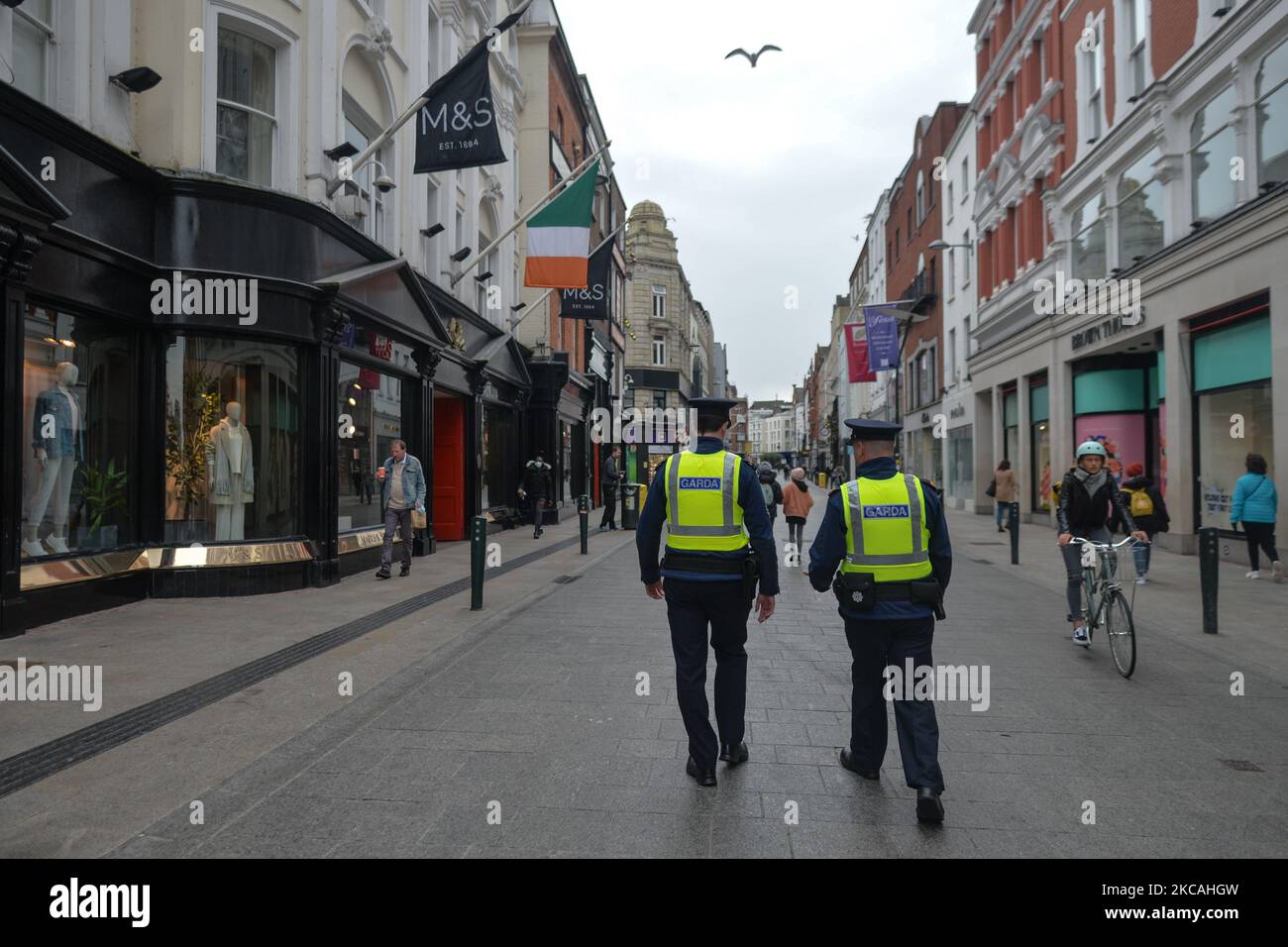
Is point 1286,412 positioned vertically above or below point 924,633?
above

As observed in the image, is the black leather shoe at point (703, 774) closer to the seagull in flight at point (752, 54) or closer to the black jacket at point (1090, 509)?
the black jacket at point (1090, 509)

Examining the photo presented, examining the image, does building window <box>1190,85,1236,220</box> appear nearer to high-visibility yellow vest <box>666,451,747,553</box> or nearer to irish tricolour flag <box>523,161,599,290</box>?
irish tricolour flag <box>523,161,599,290</box>

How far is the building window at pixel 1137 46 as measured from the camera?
16.5 metres

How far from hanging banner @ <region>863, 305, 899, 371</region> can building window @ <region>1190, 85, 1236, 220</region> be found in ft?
48.3

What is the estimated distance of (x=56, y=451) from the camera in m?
8.32

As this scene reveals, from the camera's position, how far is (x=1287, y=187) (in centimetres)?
1162

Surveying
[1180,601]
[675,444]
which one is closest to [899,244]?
[675,444]

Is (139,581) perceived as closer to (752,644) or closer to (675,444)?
(752,644)

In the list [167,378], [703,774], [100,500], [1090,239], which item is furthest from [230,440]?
[1090,239]

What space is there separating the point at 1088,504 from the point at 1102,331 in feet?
44.1

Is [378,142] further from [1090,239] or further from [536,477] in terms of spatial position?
[1090,239]

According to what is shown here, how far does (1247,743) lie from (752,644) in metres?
3.71

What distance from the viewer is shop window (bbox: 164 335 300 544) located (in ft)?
32.1

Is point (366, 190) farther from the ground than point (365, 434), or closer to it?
farther from the ground
